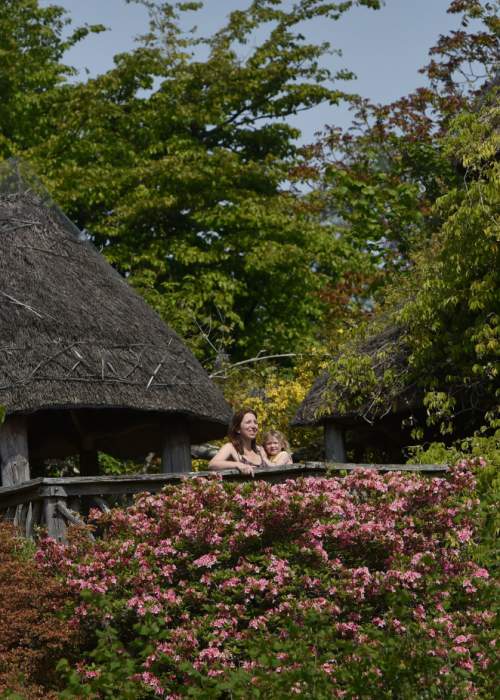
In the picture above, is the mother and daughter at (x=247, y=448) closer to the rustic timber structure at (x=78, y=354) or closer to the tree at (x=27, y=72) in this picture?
the rustic timber structure at (x=78, y=354)

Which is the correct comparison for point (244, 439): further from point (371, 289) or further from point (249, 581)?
point (371, 289)

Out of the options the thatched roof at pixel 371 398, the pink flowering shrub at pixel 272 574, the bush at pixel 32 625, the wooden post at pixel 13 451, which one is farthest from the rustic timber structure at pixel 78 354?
the pink flowering shrub at pixel 272 574

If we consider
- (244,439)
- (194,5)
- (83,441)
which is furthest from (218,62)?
(244,439)

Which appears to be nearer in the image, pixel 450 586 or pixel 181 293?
pixel 450 586

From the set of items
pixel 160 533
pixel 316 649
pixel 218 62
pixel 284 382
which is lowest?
pixel 316 649

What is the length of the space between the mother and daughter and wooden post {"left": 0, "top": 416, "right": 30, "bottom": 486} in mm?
2819

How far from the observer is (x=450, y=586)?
7527 millimetres

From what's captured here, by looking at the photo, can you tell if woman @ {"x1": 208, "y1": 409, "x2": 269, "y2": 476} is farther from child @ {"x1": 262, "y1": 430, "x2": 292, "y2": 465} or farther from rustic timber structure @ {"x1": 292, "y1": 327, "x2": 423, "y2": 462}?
rustic timber structure @ {"x1": 292, "y1": 327, "x2": 423, "y2": 462}

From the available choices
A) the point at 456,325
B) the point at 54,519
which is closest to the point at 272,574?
the point at 54,519

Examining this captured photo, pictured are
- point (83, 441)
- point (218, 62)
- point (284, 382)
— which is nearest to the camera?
point (83, 441)

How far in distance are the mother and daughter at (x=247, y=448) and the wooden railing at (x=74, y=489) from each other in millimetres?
370

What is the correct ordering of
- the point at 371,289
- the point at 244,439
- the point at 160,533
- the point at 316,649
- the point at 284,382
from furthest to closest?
the point at 371,289 < the point at 284,382 < the point at 244,439 < the point at 160,533 < the point at 316,649

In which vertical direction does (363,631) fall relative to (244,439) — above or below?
below

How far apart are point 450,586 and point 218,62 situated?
61.8 ft
